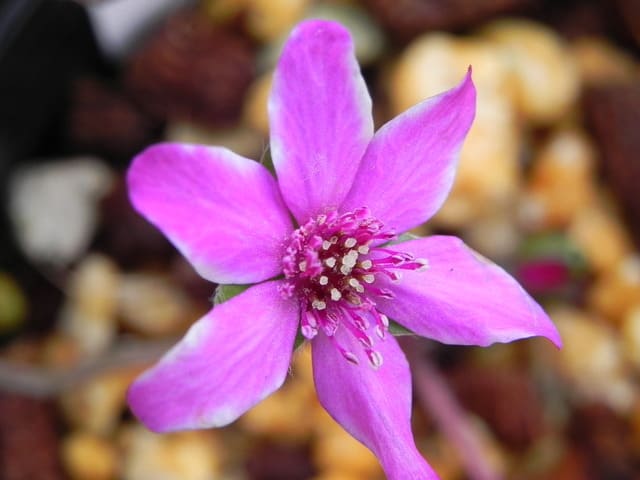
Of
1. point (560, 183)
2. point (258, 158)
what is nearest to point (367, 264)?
point (258, 158)

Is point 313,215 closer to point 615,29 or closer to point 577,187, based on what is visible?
point 577,187

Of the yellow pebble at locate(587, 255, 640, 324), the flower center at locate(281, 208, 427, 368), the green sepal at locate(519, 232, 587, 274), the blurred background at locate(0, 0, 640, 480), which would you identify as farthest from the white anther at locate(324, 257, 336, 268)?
the yellow pebble at locate(587, 255, 640, 324)

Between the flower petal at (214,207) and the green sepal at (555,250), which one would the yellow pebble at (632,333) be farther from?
the flower petal at (214,207)

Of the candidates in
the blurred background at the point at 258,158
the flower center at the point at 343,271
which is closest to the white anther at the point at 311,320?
the flower center at the point at 343,271

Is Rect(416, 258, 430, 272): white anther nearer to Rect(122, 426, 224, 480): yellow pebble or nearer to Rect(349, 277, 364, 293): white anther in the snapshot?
Rect(349, 277, 364, 293): white anther

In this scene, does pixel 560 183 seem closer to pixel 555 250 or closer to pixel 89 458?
pixel 555 250

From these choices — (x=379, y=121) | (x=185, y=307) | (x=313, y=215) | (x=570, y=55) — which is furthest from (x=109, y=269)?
(x=570, y=55)

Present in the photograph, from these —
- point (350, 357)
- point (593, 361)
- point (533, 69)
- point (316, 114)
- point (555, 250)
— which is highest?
point (316, 114)
